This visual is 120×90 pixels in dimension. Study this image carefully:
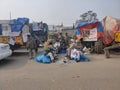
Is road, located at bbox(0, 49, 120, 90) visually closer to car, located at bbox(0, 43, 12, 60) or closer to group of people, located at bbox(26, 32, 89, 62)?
car, located at bbox(0, 43, 12, 60)

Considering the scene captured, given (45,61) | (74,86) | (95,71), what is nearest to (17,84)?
(74,86)

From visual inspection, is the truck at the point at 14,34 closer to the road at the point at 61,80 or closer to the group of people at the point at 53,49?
the group of people at the point at 53,49

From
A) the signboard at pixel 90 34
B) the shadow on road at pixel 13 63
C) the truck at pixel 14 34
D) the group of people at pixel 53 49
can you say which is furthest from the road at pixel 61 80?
the signboard at pixel 90 34

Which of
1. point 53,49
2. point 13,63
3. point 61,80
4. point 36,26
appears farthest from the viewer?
point 36,26

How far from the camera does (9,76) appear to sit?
26.1 feet

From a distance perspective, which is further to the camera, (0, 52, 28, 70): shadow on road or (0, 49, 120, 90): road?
(0, 52, 28, 70): shadow on road

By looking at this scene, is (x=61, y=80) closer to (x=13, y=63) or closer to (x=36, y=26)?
(x=13, y=63)

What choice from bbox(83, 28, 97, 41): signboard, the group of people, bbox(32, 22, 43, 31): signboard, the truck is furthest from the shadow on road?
bbox(32, 22, 43, 31): signboard

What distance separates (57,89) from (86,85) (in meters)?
0.93

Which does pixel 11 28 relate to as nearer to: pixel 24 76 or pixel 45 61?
pixel 45 61

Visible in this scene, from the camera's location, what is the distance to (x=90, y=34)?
593 inches

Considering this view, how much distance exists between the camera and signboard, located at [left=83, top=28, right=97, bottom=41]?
14803 mm

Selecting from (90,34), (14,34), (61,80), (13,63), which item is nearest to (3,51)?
(13,63)

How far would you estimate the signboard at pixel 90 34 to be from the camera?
14.8 m
